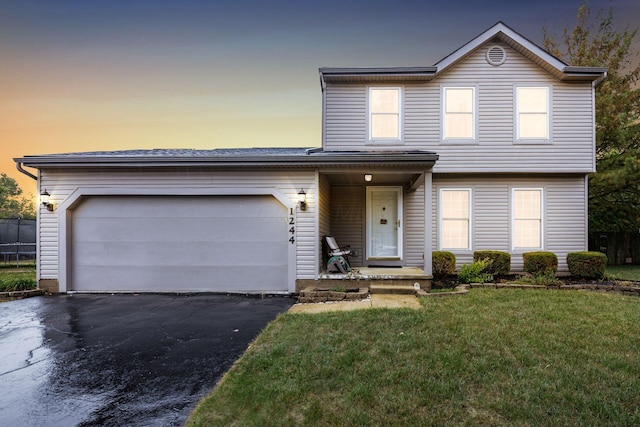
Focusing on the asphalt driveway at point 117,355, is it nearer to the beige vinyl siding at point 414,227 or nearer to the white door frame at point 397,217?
the white door frame at point 397,217

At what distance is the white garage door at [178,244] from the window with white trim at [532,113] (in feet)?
23.9

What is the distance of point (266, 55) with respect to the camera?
14.0 m

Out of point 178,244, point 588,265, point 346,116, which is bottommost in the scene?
point 588,265

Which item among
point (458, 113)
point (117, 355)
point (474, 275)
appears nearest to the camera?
point (117, 355)

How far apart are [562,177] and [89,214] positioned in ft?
41.5

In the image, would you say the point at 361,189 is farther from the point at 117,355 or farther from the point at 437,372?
the point at 117,355

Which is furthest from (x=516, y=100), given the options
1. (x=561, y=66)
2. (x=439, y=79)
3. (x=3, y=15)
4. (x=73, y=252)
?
(x=3, y=15)

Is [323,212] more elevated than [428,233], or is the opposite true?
[323,212]

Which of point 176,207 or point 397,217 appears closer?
point 176,207

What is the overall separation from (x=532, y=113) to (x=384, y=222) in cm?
524

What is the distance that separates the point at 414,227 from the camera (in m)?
9.38

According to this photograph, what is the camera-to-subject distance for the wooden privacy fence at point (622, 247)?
12766 mm

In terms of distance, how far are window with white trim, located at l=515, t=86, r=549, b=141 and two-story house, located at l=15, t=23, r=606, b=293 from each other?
0.03m

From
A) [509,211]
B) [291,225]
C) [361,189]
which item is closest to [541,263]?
[509,211]
